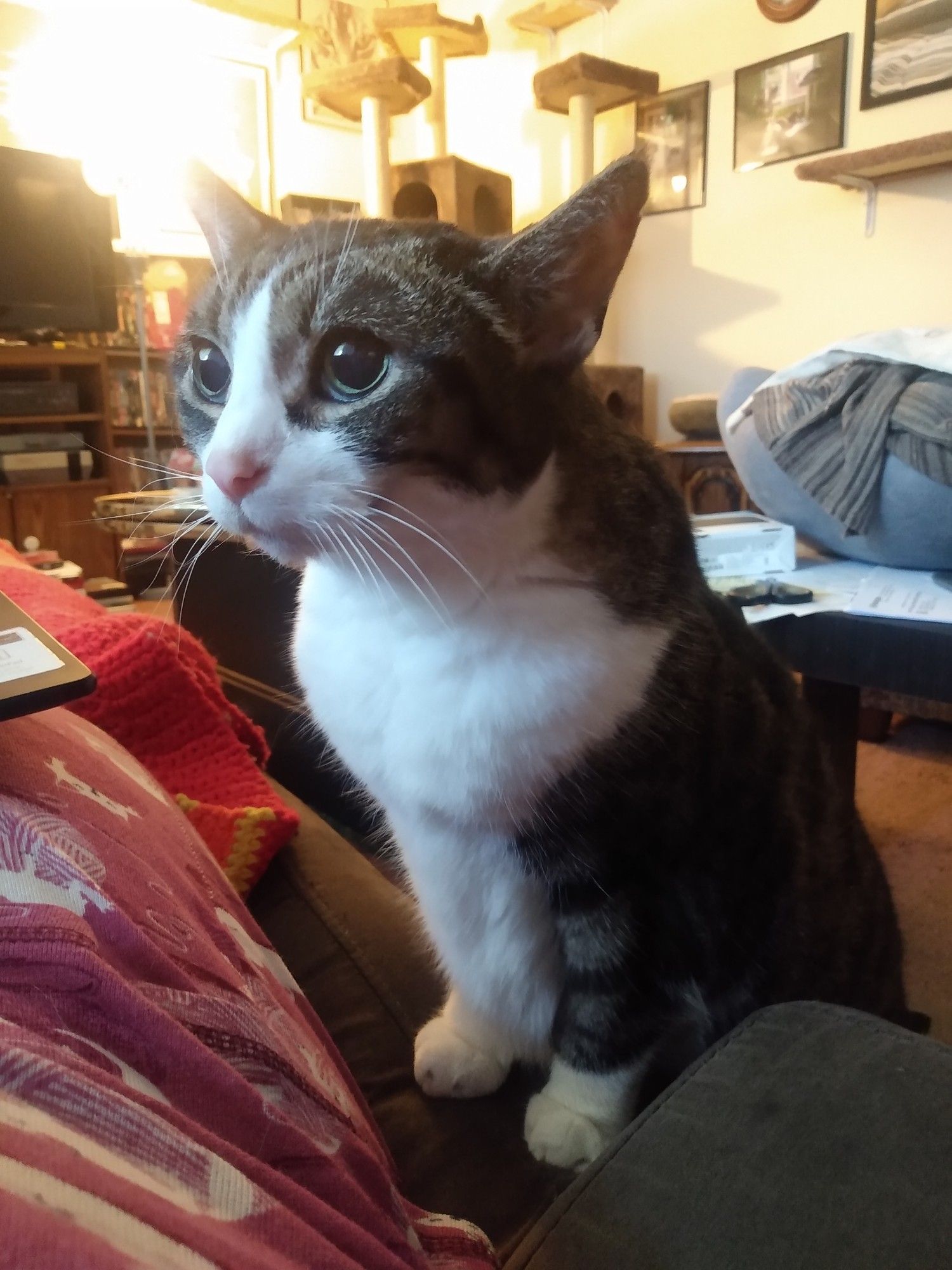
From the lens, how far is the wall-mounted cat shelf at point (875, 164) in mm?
2416

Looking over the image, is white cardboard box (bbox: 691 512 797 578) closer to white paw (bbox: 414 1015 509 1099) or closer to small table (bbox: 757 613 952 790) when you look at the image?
small table (bbox: 757 613 952 790)

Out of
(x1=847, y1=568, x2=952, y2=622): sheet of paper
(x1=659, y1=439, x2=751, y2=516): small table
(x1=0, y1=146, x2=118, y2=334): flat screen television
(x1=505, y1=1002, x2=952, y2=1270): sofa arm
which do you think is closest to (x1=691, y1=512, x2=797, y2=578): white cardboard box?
(x1=847, y1=568, x2=952, y2=622): sheet of paper

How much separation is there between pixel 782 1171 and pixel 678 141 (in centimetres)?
348

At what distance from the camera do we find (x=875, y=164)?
8.30 feet

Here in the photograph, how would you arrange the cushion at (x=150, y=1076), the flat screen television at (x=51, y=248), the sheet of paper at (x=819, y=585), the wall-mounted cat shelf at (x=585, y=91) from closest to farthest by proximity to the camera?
the cushion at (x=150, y=1076) < the sheet of paper at (x=819, y=585) < the wall-mounted cat shelf at (x=585, y=91) < the flat screen television at (x=51, y=248)

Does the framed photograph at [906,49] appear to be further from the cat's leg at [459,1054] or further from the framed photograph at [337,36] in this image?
the cat's leg at [459,1054]

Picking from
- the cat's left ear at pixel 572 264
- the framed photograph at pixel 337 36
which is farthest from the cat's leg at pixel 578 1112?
the framed photograph at pixel 337 36

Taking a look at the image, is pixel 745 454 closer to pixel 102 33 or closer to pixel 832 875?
pixel 832 875

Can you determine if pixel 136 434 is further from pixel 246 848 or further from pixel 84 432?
pixel 246 848

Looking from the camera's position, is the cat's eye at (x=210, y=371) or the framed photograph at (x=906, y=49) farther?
the framed photograph at (x=906, y=49)

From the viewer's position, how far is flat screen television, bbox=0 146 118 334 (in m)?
3.34

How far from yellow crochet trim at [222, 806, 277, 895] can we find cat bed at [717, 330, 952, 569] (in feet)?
2.99

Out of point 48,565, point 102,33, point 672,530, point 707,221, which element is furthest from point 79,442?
point 672,530

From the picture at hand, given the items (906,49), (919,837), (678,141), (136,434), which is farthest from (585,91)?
(919,837)
